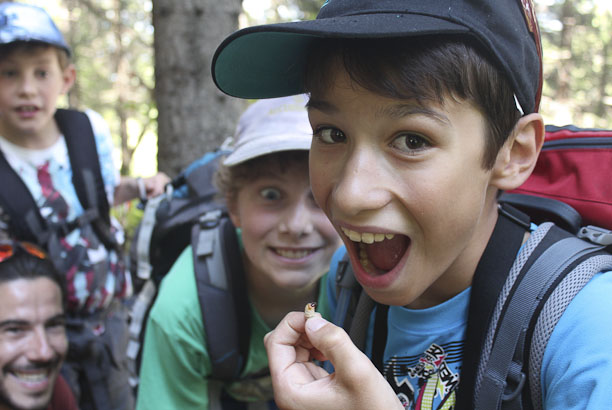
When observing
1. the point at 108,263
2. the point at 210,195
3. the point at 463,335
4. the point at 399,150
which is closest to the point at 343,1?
the point at 399,150

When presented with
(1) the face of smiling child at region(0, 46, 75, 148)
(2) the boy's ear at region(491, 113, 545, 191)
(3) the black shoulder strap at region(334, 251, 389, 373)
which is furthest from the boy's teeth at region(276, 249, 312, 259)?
(1) the face of smiling child at region(0, 46, 75, 148)

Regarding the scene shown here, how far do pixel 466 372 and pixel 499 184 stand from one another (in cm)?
52

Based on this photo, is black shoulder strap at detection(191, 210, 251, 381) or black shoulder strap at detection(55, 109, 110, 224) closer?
black shoulder strap at detection(191, 210, 251, 381)

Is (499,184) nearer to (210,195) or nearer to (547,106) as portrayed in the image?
(210,195)

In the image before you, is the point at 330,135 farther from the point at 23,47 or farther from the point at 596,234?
the point at 23,47

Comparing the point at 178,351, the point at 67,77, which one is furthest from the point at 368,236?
the point at 67,77

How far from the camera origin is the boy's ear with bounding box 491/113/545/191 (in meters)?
1.43

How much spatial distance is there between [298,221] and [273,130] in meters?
0.43

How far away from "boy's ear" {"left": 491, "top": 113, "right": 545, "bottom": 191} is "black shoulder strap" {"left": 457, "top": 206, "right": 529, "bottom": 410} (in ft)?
0.51

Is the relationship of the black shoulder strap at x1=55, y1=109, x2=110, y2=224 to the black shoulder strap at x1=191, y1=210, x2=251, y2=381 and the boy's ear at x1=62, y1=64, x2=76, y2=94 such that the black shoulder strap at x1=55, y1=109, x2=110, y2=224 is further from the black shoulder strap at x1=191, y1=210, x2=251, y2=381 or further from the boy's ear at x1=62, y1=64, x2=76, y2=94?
the black shoulder strap at x1=191, y1=210, x2=251, y2=381

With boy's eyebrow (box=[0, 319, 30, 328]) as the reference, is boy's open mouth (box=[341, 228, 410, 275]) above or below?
above

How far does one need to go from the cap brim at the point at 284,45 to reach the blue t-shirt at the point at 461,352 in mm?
713

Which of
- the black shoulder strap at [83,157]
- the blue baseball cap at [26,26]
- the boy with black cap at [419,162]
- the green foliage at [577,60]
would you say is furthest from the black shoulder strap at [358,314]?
the green foliage at [577,60]

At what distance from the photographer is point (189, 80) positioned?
392 cm
